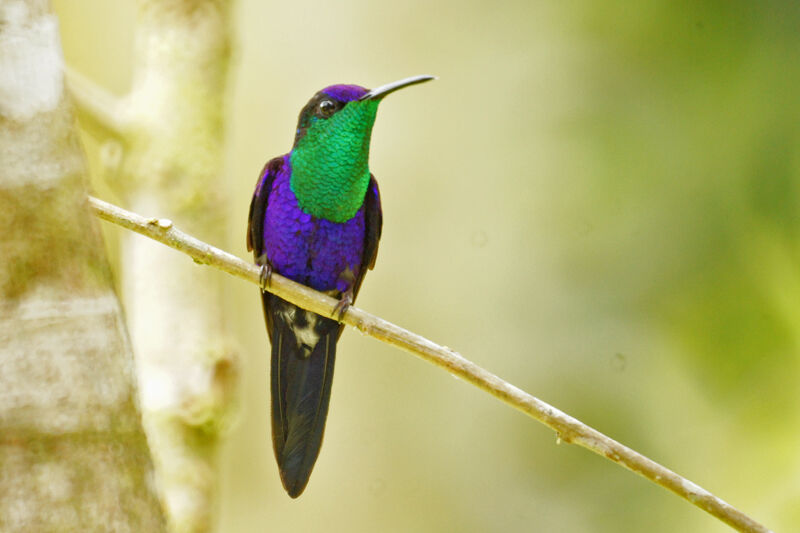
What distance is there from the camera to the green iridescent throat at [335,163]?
7.24 feet

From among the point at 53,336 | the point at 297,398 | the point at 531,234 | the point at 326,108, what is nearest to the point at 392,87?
the point at 326,108

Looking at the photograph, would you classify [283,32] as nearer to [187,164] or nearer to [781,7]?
[187,164]

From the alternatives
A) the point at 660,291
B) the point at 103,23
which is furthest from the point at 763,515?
the point at 103,23

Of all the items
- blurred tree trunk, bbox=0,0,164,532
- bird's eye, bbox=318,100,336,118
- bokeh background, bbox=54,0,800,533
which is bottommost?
bokeh background, bbox=54,0,800,533

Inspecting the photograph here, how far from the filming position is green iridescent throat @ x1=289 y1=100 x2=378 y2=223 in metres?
2.21

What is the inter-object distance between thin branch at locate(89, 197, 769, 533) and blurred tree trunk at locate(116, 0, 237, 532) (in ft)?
3.74

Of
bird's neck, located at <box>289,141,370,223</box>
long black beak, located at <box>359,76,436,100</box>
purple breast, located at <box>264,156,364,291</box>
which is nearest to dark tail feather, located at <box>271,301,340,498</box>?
purple breast, located at <box>264,156,364,291</box>

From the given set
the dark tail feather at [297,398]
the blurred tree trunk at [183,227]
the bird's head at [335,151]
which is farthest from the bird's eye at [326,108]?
the blurred tree trunk at [183,227]

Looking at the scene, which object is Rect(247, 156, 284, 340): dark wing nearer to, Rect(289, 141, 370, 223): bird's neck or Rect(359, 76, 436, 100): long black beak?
Rect(289, 141, 370, 223): bird's neck

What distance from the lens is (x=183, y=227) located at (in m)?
3.08

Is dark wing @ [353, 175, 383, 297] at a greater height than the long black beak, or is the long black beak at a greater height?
the long black beak

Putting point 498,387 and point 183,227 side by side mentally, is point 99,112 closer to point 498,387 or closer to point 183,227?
point 183,227

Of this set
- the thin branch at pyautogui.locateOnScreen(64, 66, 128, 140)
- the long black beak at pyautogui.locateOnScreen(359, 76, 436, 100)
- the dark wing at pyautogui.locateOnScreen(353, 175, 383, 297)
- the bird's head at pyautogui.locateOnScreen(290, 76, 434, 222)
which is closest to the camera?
the long black beak at pyautogui.locateOnScreen(359, 76, 436, 100)

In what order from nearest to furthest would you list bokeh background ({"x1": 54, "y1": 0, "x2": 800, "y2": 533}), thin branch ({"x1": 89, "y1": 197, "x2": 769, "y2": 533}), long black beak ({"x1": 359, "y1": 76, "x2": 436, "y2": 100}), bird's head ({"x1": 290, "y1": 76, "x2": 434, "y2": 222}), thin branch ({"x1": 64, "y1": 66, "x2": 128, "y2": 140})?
thin branch ({"x1": 89, "y1": 197, "x2": 769, "y2": 533}), long black beak ({"x1": 359, "y1": 76, "x2": 436, "y2": 100}), bird's head ({"x1": 290, "y1": 76, "x2": 434, "y2": 222}), thin branch ({"x1": 64, "y1": 66, "x2": 128, "y2": 140}), bokeh background ({"x1": 54, "y1": 0, "x2": 800, "y2": 533})
